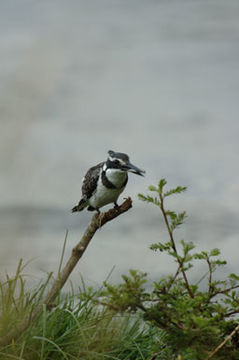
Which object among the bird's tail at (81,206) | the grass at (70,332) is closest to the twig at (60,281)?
the grass at (70,332)

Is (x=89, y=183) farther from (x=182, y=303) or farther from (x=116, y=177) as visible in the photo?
(x=182, y=303)

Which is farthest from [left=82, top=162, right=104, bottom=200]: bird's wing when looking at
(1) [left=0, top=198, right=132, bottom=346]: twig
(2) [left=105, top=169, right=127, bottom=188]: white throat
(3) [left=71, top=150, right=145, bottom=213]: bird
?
(1) [left=0, top=198, right=132, bottom=346]: twig

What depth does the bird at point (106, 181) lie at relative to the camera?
6.02m

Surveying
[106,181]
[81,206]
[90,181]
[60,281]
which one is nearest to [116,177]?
[106,181]

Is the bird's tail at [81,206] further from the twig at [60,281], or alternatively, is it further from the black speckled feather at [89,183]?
the twig at [60,281]

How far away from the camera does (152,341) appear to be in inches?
239

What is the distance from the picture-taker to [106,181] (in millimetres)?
6512

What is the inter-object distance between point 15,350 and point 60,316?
654 mm

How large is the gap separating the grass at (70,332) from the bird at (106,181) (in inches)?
48.7

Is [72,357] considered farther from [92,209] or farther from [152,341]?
[92,209]

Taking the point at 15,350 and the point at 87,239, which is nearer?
the point at 15,350

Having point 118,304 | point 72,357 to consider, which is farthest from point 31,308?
point 118,304

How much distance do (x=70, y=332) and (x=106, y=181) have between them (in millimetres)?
1839

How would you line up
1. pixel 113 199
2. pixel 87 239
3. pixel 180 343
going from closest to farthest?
pixel 180 343 < pixel 87 239 < pixel 113 199
